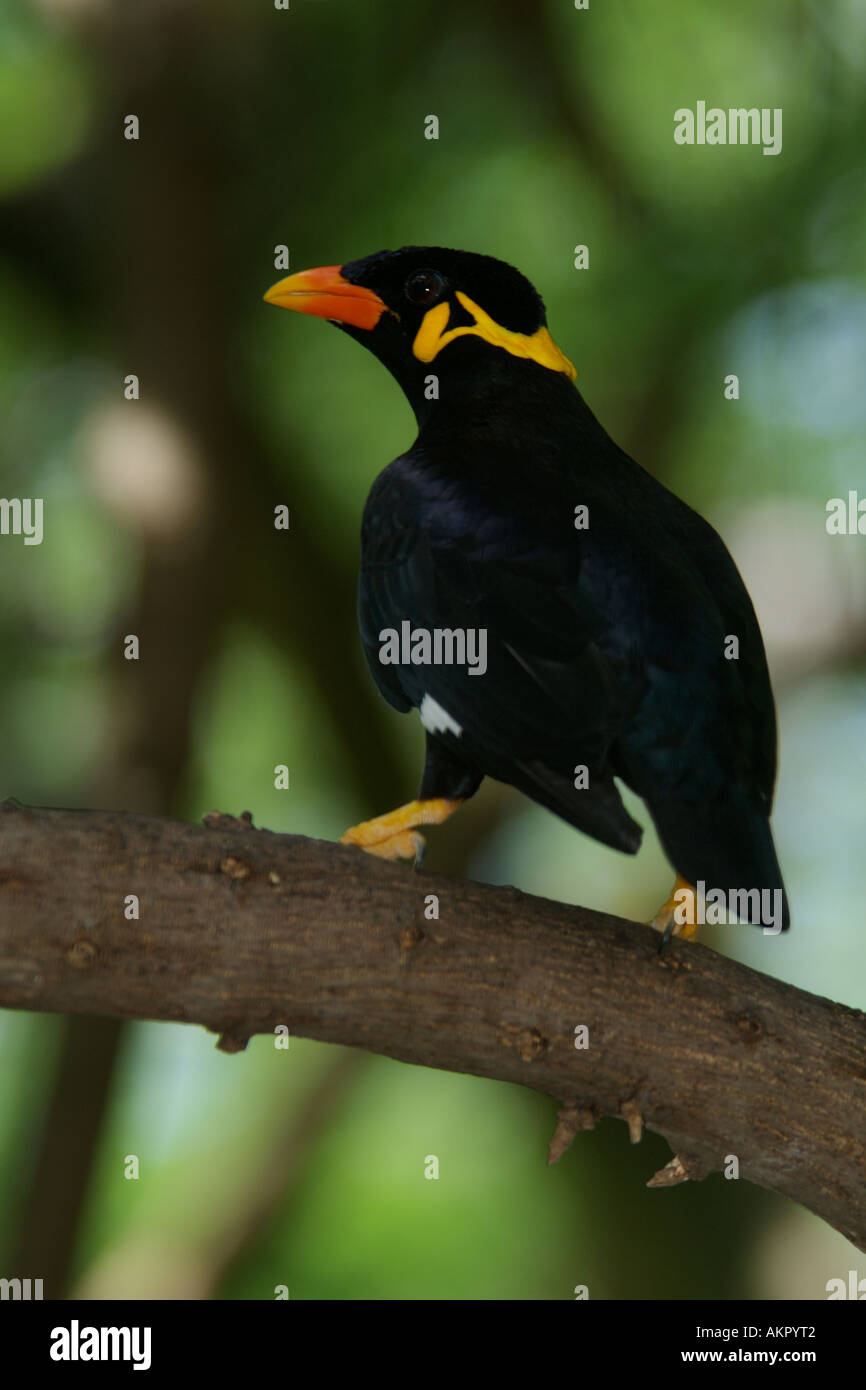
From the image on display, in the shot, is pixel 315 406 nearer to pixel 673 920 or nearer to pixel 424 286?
pixel 424 286

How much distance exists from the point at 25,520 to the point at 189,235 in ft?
3.79

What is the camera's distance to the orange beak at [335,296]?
2.69 m

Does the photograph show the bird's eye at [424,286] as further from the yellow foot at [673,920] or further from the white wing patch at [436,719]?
the yellow foot at [673,920]

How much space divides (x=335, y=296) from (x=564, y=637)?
105 cm

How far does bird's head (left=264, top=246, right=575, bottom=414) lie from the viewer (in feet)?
8.55

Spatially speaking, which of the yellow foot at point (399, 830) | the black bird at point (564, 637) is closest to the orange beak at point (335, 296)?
the black bird at point (564, 637)

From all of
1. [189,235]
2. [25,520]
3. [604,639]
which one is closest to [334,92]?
[189,235]

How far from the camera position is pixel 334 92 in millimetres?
4652

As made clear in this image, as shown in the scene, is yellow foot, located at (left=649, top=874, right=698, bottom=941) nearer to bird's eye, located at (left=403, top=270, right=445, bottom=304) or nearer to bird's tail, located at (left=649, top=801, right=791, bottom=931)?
bird's tail, located at (left=649, top=801, right=791, bottom=931)

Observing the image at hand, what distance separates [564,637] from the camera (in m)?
2.04

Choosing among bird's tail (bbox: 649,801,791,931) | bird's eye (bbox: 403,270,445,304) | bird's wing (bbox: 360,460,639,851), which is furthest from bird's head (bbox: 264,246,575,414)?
bird's tail (bbox: 649,801,791,931)
